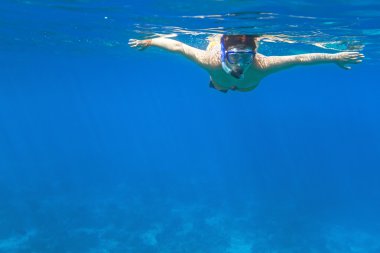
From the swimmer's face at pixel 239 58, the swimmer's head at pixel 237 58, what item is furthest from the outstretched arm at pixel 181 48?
the swimmer's face at pixel 239 58

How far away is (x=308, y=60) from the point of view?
721cm

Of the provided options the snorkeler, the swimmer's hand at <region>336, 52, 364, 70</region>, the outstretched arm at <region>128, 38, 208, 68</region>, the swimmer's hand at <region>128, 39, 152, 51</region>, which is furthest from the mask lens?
the swimmer's hand at <region>128, 39, 152, 51</region>

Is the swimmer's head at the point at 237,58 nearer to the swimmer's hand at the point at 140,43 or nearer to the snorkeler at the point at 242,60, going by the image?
the snorkeler at the point at 242,60

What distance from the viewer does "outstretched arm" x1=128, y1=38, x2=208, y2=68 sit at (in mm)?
7500

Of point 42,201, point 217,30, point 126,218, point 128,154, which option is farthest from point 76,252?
point 128,154

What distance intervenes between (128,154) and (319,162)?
2583 cm

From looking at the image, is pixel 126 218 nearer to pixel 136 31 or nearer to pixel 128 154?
pixel 136 31

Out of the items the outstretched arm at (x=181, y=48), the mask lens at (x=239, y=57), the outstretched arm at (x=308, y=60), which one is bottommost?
the mask lens at (x=239, y=57)

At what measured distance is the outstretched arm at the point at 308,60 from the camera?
22.6 feet

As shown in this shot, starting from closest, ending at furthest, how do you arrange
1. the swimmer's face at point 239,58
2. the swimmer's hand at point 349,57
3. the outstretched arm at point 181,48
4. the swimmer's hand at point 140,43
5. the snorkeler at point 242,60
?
the swimmer's face at point 239,58 < the snorkeler at point 242,60 < the swimmer's hand at point 349,57 < the outstretched arm at point 181,48 < the swimmer's hand at point 140,43

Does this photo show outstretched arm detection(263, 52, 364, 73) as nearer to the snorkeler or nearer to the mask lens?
the snorkeler

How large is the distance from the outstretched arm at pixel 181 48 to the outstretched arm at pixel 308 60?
4.14 ft

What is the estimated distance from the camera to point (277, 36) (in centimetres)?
1670

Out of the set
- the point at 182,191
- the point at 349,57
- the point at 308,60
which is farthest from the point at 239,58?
the point at 182,191
